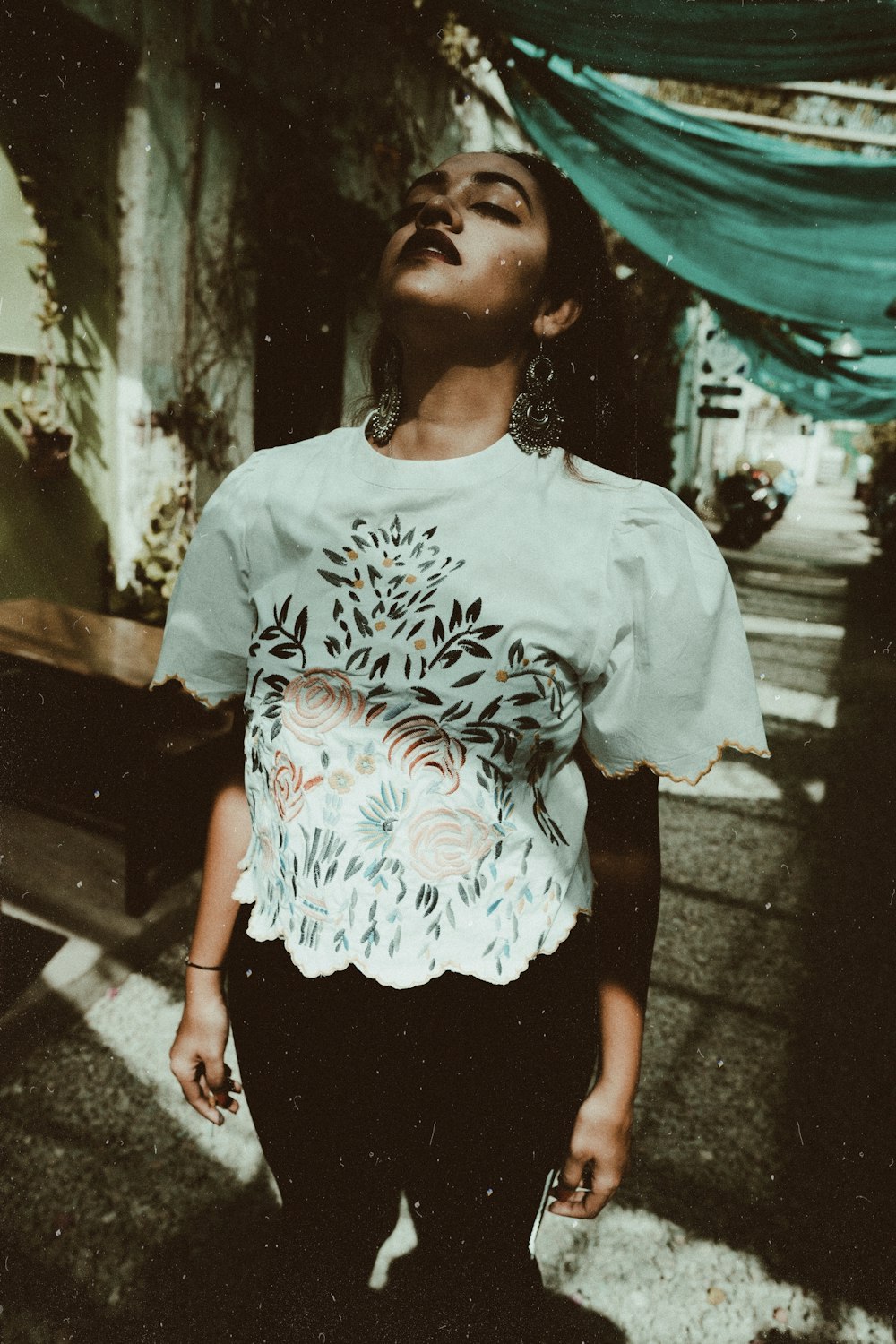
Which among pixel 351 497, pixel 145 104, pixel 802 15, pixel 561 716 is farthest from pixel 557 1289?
pixel 145 104

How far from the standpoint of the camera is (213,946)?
139 cm

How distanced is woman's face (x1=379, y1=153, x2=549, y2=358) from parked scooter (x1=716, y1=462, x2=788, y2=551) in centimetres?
1535

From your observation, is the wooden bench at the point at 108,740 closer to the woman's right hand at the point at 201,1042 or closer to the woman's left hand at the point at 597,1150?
the woman's right hand at the point at 201,1042

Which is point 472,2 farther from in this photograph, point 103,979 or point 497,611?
point 103,979

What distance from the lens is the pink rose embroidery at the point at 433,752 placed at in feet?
3.90

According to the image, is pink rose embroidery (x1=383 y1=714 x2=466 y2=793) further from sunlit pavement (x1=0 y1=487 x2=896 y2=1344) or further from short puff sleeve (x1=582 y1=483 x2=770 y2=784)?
sunlit pavement (x1=0 y1=487 x2=896 y2=1344)

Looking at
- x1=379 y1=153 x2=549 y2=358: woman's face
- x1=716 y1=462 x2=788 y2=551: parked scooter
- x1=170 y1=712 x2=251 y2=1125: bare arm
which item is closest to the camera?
x1=379 y1=153 x2=549 y2=358: woman's face

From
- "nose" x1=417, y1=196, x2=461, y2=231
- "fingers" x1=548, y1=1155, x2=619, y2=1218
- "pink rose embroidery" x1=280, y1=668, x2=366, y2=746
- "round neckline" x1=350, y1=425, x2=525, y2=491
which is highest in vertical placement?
"nose" x1=417, y1=196, x2=461, y2=231

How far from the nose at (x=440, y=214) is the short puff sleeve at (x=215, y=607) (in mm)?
409

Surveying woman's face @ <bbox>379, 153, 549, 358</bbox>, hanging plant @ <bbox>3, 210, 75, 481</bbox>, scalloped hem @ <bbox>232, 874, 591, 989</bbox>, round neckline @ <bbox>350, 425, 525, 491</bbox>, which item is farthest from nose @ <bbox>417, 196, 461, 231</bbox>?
hanging plant @ <bbox>3, 210, 75, 481</bbox>

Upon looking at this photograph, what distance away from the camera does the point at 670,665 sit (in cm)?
119

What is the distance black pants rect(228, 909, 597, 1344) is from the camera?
4.26ft

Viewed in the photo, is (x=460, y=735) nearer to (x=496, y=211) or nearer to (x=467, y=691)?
(x=467, y=691)

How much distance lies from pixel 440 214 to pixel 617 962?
3.48 ft
